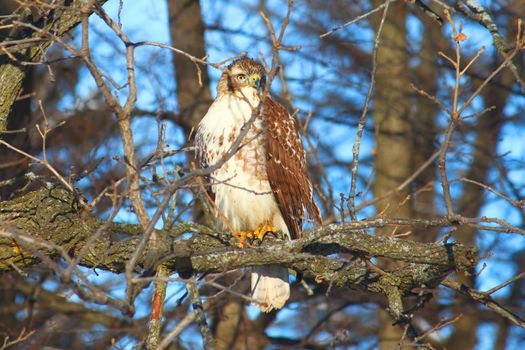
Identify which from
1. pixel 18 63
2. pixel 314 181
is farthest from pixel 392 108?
pixel 18 63

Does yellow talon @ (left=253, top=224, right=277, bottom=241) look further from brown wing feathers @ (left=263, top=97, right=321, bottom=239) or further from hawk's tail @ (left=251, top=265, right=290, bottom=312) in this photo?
hawk's tail @ (left=251, top=265, right=290, bottom=312)

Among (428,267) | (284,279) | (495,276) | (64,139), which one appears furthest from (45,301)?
(495,276)

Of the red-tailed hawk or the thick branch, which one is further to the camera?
the red-tailed hawk

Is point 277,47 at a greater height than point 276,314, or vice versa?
point 276,314

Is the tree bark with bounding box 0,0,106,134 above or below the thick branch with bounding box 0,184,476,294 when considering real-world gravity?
above

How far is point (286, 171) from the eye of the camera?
5.71 meters

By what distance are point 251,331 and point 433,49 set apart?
12.1 ft

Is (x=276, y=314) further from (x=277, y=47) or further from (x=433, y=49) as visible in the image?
(x=277, y=47)

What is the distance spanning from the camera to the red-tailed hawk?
18.3 feet

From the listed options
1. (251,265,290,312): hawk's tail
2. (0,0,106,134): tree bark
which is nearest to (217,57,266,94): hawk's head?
(251,265,290,312): hawk's tail

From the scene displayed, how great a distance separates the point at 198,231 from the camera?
4457 mm

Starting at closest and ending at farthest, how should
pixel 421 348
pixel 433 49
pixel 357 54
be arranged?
pixel 421 348 < pixel 433 49 < pixel 357 54

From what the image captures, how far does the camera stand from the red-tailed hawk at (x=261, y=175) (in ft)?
18.3

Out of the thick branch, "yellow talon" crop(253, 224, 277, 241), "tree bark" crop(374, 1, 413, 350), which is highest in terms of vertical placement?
"tree bark" crop(374, 1, 413, 350)
